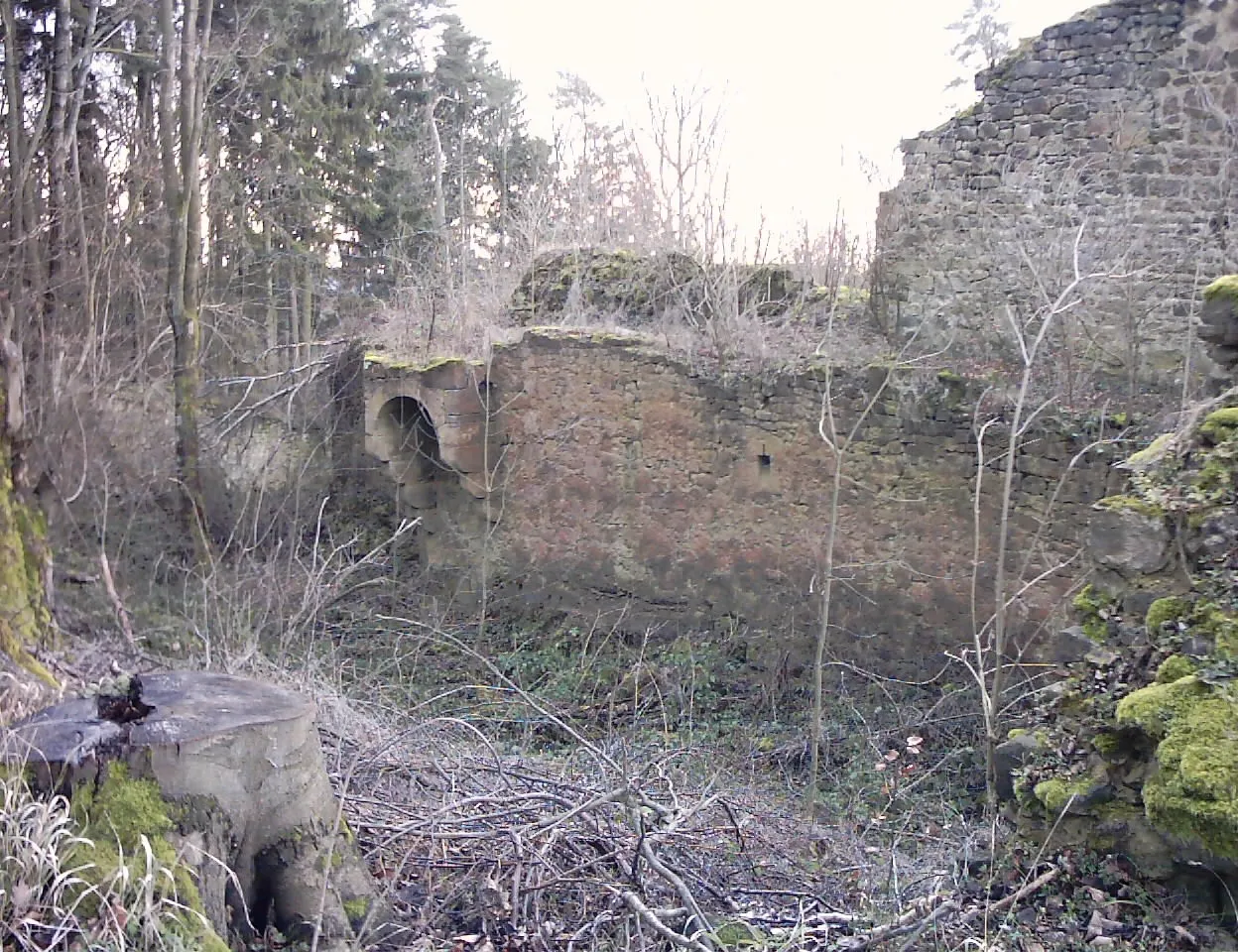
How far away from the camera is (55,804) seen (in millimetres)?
2607

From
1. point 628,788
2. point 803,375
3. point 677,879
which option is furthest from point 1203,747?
point 803,375

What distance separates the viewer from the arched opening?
11.9 m

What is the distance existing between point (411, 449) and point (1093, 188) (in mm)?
7657

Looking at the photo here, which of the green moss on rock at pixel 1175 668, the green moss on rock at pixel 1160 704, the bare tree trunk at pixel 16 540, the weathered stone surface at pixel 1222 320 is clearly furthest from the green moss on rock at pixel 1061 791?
the bare tree trunk at pixel 16 540

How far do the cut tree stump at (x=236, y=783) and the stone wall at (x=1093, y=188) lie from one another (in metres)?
7.07

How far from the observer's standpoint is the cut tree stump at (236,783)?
271 centimetres

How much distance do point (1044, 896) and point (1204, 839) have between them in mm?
514

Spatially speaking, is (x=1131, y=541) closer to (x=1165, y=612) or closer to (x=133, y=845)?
(x=1165, y=612)

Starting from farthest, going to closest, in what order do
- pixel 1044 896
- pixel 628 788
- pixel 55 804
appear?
pixel 628 788 → pixel 1044 896 → pixel 55 804

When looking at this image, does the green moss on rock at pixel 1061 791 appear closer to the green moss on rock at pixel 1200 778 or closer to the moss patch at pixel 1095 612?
the green moss on rock at pixel 1200 778

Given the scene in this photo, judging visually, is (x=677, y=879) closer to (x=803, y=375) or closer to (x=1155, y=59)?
(x=803, y=375)

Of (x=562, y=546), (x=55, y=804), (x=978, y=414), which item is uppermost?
(x=978, y=414)

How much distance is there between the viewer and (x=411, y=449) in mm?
12000

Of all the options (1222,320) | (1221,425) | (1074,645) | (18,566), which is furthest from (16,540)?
(1222,320)
